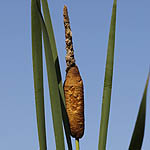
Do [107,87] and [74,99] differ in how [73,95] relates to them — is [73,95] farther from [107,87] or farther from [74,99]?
[107,87]

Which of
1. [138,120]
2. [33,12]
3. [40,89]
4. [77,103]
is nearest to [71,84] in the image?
[77,103]

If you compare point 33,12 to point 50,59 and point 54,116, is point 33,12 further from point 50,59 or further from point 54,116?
point 54,116

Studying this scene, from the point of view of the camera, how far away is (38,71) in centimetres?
154

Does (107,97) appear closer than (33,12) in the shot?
No

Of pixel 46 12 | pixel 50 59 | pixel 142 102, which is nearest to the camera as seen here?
pixel 142 102

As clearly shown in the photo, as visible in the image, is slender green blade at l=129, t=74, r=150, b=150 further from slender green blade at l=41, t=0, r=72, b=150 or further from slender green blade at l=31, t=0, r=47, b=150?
slender green blade at l=41, t=0, r=72, b=150

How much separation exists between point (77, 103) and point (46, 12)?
442 millimetres

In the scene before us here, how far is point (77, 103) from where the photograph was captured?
1.76 m

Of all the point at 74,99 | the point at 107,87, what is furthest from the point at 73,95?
the point at 107,87

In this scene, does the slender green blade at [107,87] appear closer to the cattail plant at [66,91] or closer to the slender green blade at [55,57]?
the cattail plant at [66,91]

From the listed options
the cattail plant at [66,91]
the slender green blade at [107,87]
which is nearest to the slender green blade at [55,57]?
the cattail plant at [66,91]

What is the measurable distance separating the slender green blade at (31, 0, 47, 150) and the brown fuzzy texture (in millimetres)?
240

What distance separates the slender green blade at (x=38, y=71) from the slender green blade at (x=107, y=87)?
0.26 meters

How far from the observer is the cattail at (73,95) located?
1.76 metres
